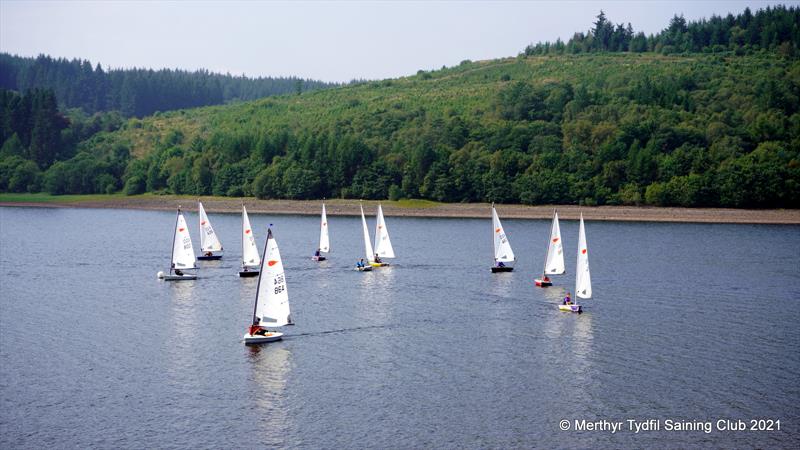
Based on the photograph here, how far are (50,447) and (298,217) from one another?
475ft

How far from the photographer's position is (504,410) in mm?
50281

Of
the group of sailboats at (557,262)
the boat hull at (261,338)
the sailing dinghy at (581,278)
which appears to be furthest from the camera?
the group of sailboats at (557,262)

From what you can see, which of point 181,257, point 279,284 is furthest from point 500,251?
point 279,284

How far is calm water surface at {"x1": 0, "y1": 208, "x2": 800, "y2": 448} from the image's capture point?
47375 mm

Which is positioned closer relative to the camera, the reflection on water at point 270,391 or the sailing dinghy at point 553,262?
the reflection on water at point 270,391

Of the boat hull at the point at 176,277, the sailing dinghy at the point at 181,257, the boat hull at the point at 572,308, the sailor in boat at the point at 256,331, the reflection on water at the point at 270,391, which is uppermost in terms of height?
the sailing dinghy at the point at 181,257

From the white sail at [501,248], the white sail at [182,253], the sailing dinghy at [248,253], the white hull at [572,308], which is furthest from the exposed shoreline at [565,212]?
the white hull at [572,308]

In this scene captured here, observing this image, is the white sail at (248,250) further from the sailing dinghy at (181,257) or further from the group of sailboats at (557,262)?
the group of sailboats at (557,262)

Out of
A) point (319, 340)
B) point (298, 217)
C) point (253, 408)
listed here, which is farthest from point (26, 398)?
point (298, 217)

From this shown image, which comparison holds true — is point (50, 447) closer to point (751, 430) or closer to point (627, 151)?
point (751, 430)

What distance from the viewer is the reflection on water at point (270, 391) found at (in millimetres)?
46281

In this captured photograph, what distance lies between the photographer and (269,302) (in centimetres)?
6394

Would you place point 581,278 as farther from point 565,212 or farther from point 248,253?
point 565,212

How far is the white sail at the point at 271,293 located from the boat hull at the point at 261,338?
27.4 inches
